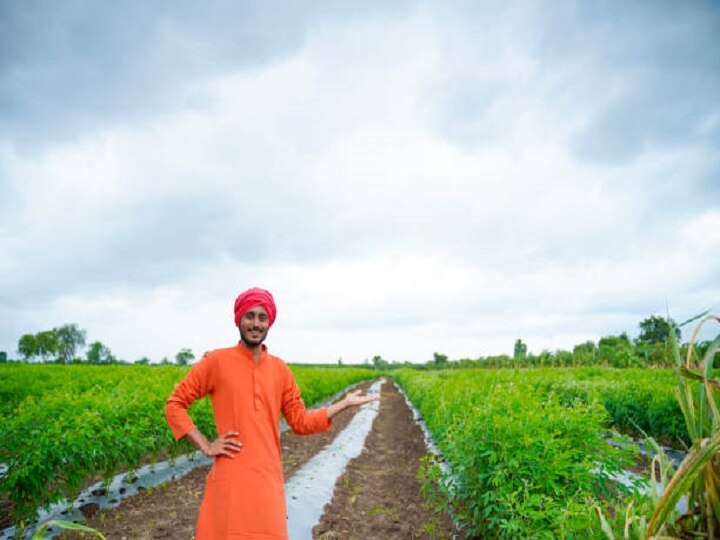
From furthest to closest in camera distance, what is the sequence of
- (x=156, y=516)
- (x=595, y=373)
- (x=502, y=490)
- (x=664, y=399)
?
(x=595, y=373) → (x=664, y=399) → (x=156, y=516) → (x=502, y=490)

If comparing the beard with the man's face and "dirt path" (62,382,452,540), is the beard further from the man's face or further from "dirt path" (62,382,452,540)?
"dirt path" (62,382,452,540)

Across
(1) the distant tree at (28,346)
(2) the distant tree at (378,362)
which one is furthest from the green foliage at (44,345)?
(2) the distant tree at (378,362)

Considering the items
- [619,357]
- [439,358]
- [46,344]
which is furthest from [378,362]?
[619,357]

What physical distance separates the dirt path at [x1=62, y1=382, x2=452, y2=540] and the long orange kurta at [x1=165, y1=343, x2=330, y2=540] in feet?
11.1

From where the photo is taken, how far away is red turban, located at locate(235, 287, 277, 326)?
3.05 metres

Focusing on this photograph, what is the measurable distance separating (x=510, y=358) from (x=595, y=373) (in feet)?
74.2

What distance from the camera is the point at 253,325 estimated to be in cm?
307

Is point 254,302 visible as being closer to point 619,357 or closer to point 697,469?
point 697,469

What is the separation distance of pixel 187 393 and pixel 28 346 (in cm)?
10396

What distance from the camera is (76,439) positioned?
19.3 ft

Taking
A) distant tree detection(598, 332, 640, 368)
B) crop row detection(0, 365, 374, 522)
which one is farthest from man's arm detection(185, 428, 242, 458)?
distant tree detection(598, 332, 640, 368)

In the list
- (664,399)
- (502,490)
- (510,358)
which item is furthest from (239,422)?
(510,358)

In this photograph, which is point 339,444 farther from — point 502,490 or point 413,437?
point 502,490

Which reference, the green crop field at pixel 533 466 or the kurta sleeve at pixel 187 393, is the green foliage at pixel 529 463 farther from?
the kurta sleeve at pixel 187 393
